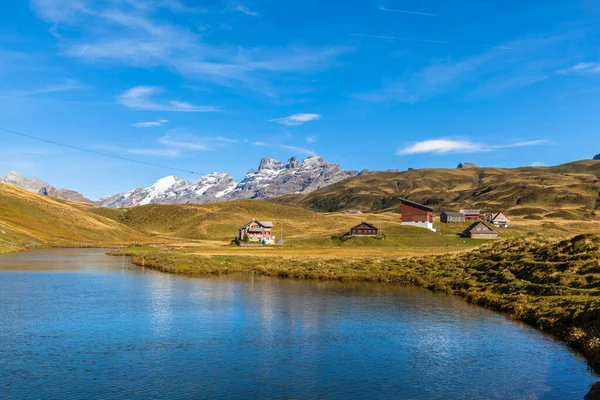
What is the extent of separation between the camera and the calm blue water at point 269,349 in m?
25.3

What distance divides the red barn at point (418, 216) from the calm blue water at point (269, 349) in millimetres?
121463

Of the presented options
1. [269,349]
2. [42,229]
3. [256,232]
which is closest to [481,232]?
[256,232]

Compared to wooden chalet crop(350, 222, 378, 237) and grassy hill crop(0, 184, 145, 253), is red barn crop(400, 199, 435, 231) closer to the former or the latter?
wooden chalet crop(350, 222, 378, 237)

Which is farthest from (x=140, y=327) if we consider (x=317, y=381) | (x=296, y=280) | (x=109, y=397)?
(x=296, y=280)

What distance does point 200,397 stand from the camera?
78.3ft

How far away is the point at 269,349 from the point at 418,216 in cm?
15063

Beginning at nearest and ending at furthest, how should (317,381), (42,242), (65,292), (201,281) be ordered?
(317,381), (65,292), (201,281), (42,242)

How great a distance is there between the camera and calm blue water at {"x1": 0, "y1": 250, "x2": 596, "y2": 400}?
25297 millimetres

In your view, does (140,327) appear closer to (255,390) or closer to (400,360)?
(255,390)

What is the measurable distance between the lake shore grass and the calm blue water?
287cm

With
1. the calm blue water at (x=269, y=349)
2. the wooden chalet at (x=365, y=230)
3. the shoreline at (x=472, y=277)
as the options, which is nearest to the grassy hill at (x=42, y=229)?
the shoreline at (x=472, y=277)

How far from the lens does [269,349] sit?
107ft

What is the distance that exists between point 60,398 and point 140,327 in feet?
50.8

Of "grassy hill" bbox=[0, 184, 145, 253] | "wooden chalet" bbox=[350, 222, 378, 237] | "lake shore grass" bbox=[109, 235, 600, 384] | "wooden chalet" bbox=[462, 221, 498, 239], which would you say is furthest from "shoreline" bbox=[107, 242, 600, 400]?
"wooden chalet" bbox=[462, 221, 498, 239]
